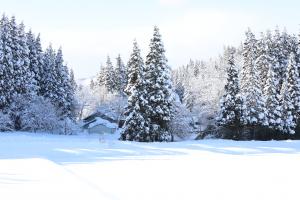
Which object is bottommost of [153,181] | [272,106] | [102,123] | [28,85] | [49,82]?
[153,181]

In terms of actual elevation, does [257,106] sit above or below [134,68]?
below

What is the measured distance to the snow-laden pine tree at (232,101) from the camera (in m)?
44.0

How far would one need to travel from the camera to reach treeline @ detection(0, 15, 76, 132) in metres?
50.2

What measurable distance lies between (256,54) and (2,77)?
114 ft

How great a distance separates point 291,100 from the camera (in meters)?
49.5

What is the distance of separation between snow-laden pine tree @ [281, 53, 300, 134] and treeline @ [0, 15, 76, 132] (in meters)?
28.0

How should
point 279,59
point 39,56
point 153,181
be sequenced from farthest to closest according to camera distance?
point 279,59
point 39,56
point 153,181

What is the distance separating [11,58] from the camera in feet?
167

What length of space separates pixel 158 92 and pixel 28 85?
21.7 meters

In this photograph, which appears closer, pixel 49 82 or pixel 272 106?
pixel 272 106

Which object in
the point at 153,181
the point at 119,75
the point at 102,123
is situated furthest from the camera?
the point at 119,75

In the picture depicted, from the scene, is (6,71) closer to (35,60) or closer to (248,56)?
(35,60)

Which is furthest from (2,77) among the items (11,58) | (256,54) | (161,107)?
(256,54)

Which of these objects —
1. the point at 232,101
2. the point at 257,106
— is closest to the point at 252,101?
the point at 257,106
